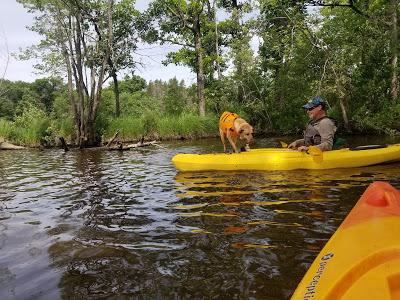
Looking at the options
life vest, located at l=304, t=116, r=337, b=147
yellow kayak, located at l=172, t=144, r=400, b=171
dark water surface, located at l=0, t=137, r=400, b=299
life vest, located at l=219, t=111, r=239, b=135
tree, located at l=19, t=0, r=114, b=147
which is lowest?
dark water surface, located at l=0, t=137, r=400, b=299

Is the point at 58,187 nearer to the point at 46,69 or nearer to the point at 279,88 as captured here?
the point at 46,69

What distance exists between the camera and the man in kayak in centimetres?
769

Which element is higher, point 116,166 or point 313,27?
point 313,27

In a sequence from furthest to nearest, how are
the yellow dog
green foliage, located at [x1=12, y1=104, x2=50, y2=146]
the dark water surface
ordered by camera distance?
green foliage, located at [x1=12, y1=104, x2=50, y2=146], the yellow dog, the dark water surface

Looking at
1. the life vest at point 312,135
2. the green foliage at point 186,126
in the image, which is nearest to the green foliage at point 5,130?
the green foliage at point 186,126

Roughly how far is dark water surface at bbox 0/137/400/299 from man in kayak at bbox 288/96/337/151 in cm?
61

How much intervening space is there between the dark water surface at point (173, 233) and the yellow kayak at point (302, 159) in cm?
25

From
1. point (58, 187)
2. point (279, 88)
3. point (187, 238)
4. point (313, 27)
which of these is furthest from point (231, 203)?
point (279, 88)

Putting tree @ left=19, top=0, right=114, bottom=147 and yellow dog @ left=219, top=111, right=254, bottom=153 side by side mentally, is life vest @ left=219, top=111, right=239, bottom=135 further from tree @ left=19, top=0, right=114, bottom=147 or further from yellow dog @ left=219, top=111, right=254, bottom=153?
tree @ left=19, top=0, right=114, bottom=147

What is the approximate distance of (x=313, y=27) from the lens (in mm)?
17578

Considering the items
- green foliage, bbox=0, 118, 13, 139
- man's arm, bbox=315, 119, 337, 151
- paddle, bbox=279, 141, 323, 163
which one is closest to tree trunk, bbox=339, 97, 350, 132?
man's arm, bbox=315, 119, 337, 151

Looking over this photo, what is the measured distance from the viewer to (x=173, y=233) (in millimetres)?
4273

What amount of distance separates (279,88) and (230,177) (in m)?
15.0

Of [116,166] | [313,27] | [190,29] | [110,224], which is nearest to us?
[110,224]
